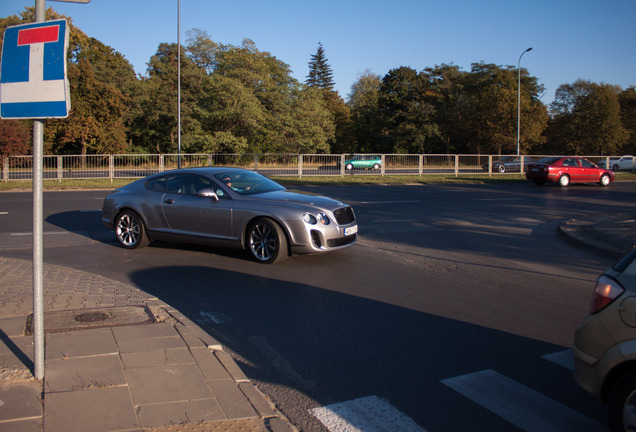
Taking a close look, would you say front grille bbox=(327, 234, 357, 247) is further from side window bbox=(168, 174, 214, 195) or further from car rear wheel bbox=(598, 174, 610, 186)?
car rear wheel bbox=(598, 174, 610, 186)

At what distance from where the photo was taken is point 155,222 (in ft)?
31.3

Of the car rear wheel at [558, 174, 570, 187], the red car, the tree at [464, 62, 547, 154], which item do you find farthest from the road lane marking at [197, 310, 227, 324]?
the tree at [464, 62, 547, 154]

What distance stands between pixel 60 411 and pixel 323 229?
17.5 feet

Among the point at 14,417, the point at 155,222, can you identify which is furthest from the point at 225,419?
the point at 155,222

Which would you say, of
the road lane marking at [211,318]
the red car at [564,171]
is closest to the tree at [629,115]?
the red car at [564,171]

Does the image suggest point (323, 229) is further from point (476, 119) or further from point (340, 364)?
point (476, 119)

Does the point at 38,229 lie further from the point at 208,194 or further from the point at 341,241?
the point at 341,241

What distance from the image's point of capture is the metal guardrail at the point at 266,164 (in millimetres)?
28078

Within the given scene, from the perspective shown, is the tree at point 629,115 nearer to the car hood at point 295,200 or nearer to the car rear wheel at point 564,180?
the car rear wheel at point 564,180

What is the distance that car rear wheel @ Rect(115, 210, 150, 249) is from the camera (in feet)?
31.9

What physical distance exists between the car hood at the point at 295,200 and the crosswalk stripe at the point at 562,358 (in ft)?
14.9

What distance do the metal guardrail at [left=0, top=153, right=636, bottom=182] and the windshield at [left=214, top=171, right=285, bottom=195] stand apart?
20222mm

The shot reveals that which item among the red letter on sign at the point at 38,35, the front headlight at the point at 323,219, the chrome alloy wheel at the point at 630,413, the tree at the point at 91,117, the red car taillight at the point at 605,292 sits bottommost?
the chrome alloy wheel at the point at 630,413

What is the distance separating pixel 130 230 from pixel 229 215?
2301 millimetres
